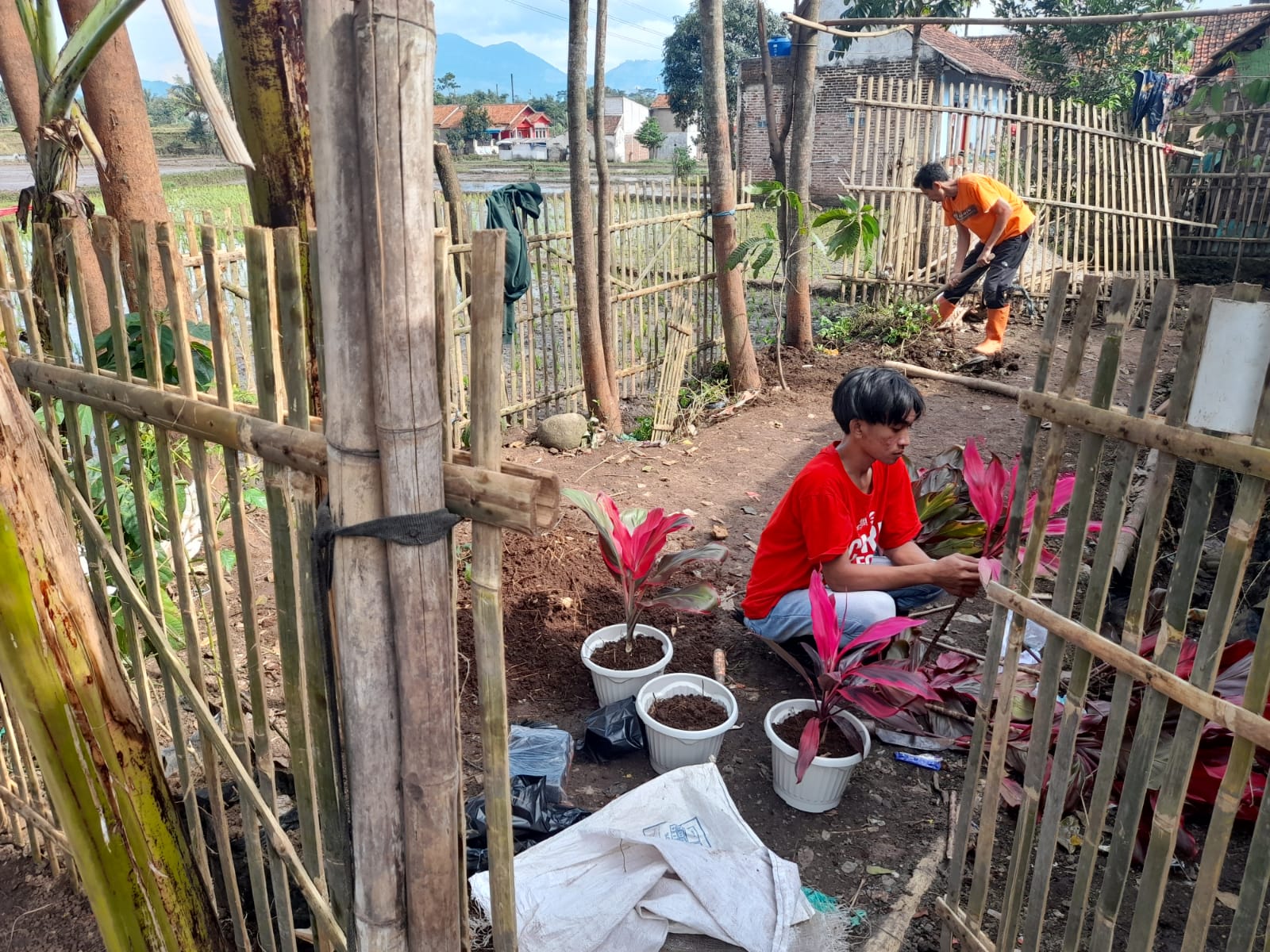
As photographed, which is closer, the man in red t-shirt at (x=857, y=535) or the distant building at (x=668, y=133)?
the man in red t-shirt at (x=857, y=535)

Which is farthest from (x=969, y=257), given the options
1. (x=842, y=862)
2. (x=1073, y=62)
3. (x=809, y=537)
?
(x=1073, y=62)

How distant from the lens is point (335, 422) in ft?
4.17

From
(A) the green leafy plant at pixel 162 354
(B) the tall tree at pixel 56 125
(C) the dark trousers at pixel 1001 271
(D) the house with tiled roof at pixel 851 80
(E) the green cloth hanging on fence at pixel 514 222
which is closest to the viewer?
(B) the tall tree at pixel 56 125

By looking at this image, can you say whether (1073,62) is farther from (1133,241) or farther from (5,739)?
(5,739)

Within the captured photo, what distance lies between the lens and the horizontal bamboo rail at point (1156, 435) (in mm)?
1434

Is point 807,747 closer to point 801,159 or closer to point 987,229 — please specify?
point 987,229

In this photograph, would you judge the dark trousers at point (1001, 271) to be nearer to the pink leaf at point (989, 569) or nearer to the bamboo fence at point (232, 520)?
the pink leaf at point (989, 569)

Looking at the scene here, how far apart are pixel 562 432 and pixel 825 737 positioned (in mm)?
3922

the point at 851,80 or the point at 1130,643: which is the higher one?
the point at 851,80

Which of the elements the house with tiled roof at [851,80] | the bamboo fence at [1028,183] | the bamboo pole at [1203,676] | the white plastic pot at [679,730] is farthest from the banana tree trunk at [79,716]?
the house with tiled roof at [851,80]

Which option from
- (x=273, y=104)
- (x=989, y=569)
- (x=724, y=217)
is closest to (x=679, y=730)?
(x=989, y=569)

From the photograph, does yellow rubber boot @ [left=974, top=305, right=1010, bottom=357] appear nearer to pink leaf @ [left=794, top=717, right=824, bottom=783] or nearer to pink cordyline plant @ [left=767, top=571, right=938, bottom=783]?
pink cordyline plant @ [left=767, top=571, right=938, bottom=783]

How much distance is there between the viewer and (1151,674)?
5.26 ft

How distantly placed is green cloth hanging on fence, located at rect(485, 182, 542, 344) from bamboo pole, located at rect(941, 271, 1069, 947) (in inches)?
178
